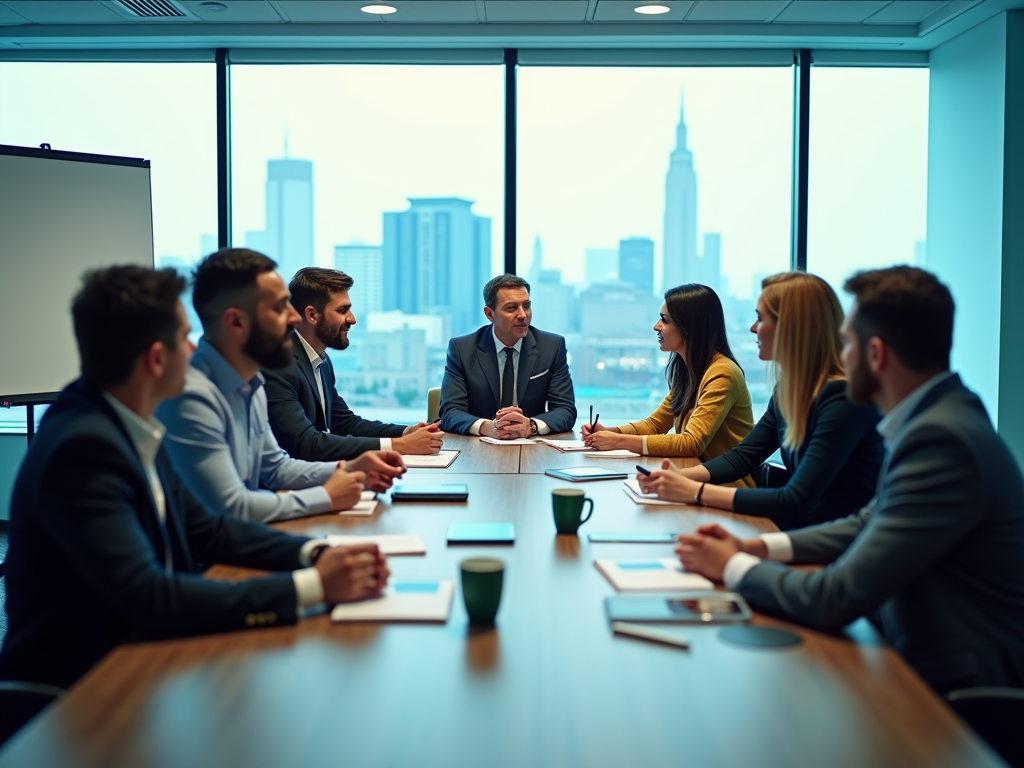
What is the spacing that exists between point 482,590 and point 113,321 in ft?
2.67

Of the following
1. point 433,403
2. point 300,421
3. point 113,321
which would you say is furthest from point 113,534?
point 433,403

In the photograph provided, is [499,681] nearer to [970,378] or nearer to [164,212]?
[970,378]

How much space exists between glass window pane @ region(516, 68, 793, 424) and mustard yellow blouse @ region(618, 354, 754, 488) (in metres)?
2.10

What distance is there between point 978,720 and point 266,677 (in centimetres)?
106

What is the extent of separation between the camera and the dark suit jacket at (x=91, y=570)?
155cm

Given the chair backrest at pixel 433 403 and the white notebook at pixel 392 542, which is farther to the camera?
the chair backrest at pixel 433 403

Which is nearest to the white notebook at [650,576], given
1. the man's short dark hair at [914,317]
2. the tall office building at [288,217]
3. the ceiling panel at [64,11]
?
the man's short dark hair at [914,317]

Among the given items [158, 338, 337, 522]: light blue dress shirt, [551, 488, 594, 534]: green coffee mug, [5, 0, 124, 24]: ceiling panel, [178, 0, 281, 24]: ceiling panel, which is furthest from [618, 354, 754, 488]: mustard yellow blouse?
[5, 0, 124, 24]: ceiling panel

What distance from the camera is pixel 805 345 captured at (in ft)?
8.77

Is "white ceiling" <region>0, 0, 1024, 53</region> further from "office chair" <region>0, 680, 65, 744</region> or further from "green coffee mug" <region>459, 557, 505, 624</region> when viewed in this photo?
"office chair" <region>0, 680, 65, 744</region>

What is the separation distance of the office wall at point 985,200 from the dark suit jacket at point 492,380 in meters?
2.25

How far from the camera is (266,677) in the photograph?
1.38m

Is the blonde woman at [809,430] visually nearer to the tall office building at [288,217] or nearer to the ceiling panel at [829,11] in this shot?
the ceiling panel at [829,11]

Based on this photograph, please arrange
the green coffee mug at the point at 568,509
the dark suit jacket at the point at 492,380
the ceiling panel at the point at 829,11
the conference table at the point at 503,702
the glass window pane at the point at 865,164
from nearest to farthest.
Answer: the conference table at the point at 503,702, the green coffee mug at the point at 568,509, the dark suit jacket at the point at 492,380, the ceiling panel at the point at 829,11, the glass window pane at the point at 865,164
